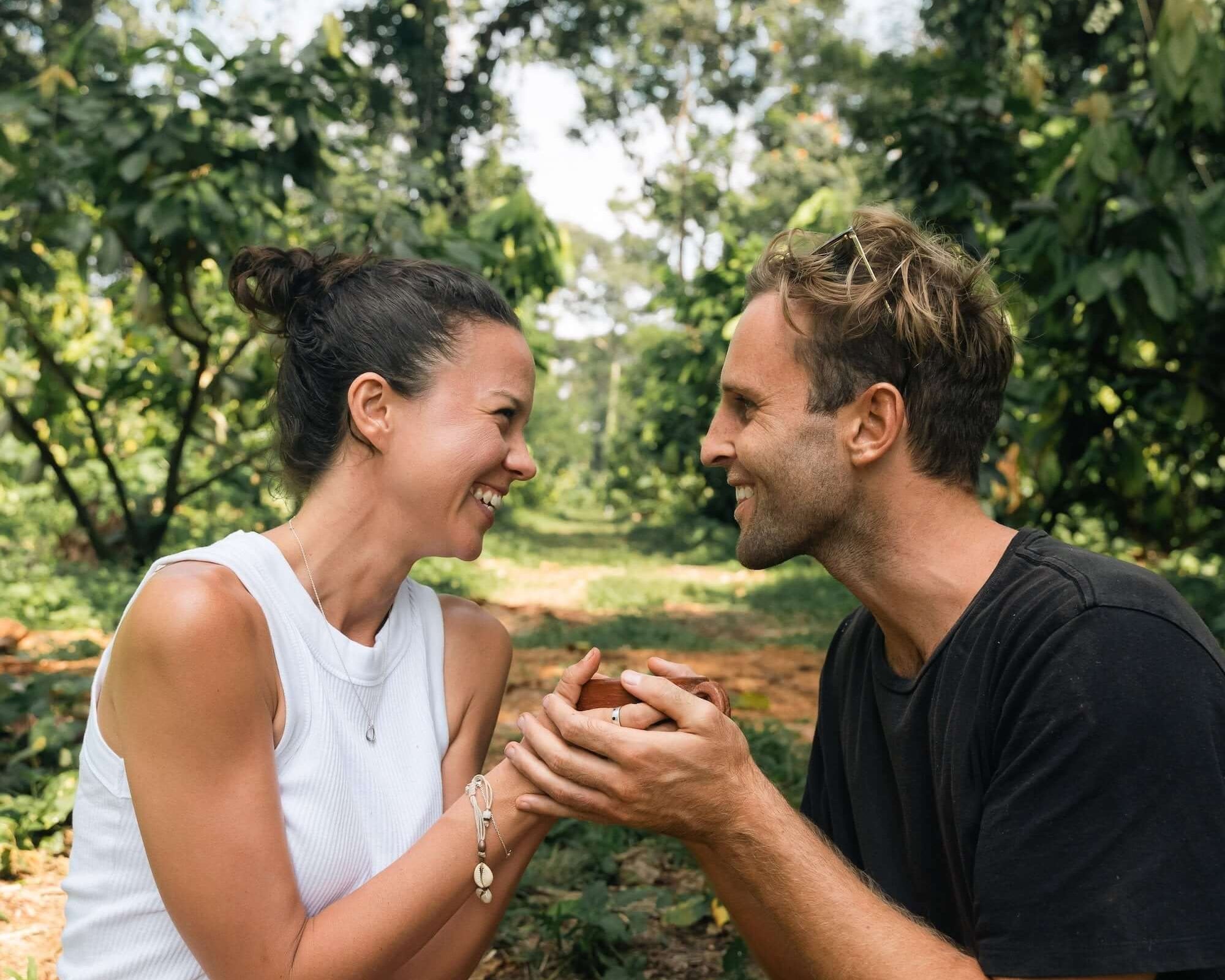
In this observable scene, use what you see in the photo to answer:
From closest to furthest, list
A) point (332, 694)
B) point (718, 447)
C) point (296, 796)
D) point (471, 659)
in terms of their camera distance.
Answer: point (296, 796)
point (332, 694)
point (718, 447)
point (471, 659)

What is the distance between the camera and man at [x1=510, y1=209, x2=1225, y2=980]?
1.49 meters

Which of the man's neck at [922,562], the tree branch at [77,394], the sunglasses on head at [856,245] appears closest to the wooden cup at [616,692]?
the man's neck at [922,562]

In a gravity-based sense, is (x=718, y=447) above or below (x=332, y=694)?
above

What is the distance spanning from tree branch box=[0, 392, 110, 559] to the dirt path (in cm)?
168

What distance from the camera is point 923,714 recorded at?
189 cm

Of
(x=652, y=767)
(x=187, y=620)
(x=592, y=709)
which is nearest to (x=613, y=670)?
(x=592, y=709)

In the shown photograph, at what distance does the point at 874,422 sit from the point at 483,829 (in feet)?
3.21

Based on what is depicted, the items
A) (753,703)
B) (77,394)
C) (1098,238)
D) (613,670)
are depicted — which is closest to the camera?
(1098,238)

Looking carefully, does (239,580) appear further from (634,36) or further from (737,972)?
(634,36)

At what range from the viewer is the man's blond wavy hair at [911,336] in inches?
78.6

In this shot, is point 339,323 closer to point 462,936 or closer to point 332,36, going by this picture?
point 462,936

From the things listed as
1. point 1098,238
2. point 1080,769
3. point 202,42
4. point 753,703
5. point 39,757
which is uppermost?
point 202,42

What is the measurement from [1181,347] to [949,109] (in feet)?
6.04

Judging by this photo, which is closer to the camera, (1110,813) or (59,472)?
(1110,813)
